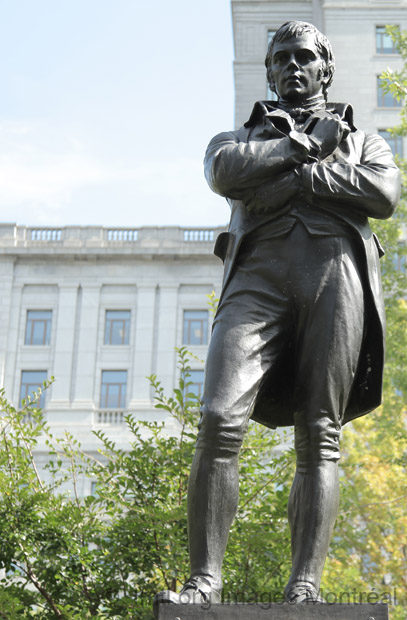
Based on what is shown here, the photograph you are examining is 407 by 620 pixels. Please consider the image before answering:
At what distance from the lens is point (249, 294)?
470 centimetres

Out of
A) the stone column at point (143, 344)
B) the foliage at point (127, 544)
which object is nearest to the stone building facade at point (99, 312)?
the stone column at point (143, 344)

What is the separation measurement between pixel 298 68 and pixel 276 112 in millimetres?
283

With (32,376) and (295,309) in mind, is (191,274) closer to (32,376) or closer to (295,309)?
(32,376)

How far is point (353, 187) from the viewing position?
468 centimetres

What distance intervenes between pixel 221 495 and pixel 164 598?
0.53m

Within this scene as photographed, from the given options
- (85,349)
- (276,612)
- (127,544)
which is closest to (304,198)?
(276,612)

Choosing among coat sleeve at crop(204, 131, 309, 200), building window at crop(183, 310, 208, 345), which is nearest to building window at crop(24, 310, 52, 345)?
building window at crop(183, 310, 208, 345)

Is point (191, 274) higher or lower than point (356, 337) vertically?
higher

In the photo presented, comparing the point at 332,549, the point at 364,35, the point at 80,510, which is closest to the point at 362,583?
the point at 332,549

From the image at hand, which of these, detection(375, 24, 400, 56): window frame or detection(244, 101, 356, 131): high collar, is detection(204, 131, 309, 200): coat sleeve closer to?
detection(244, 101, 356, 131): high collar

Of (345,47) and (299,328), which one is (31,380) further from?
(299,328)

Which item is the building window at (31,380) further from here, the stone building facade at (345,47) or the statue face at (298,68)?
the statue face at (298,68)

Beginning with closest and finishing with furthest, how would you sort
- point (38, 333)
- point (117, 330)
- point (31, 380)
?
point (31, 380), point (117, 330), point (38, 333)

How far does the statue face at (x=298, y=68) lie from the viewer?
5.08 m
